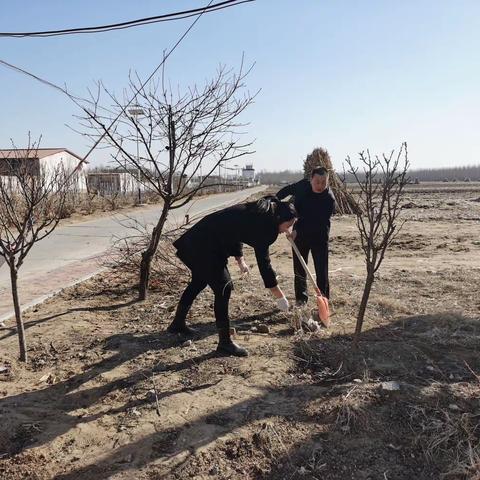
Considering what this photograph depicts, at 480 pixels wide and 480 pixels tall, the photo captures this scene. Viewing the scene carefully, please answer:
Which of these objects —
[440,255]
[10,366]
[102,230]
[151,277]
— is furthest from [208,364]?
[102,230]

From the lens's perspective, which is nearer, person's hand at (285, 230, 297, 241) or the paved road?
person's hand at (285, 230, 297, 241)

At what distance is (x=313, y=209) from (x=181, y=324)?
1880 mm

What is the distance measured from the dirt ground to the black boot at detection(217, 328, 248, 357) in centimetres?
8

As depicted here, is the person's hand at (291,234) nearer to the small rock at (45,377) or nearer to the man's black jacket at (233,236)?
the man's black jacket at (233,236)

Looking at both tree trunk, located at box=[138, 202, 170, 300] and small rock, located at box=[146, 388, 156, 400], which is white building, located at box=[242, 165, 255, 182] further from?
small rock, located at box=[146, 388, 156, 400]

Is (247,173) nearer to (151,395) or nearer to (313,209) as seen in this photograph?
(313,209)

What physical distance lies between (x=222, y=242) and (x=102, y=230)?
12710mm

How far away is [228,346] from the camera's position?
4.39 m

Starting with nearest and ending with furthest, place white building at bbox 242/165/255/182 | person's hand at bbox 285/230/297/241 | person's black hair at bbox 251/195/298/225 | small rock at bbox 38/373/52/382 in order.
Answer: small rock at bbox 38/373/52/382, person's black hair at bbox 251/195/298/225, person's hand at bbox 285/230/297/241, white building at bbox 242/165/255/182

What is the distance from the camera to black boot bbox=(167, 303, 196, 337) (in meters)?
4.91

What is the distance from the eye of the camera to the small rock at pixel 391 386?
3.64m

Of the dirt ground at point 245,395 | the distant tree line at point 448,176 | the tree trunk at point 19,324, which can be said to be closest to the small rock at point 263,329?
the dirt ground at point 245,395

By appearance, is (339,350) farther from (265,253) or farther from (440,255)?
(440,255)

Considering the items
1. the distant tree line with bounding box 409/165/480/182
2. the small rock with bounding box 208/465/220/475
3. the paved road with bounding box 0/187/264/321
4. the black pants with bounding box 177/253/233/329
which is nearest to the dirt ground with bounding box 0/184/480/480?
the small rock with bounding box 208/465/220/475
